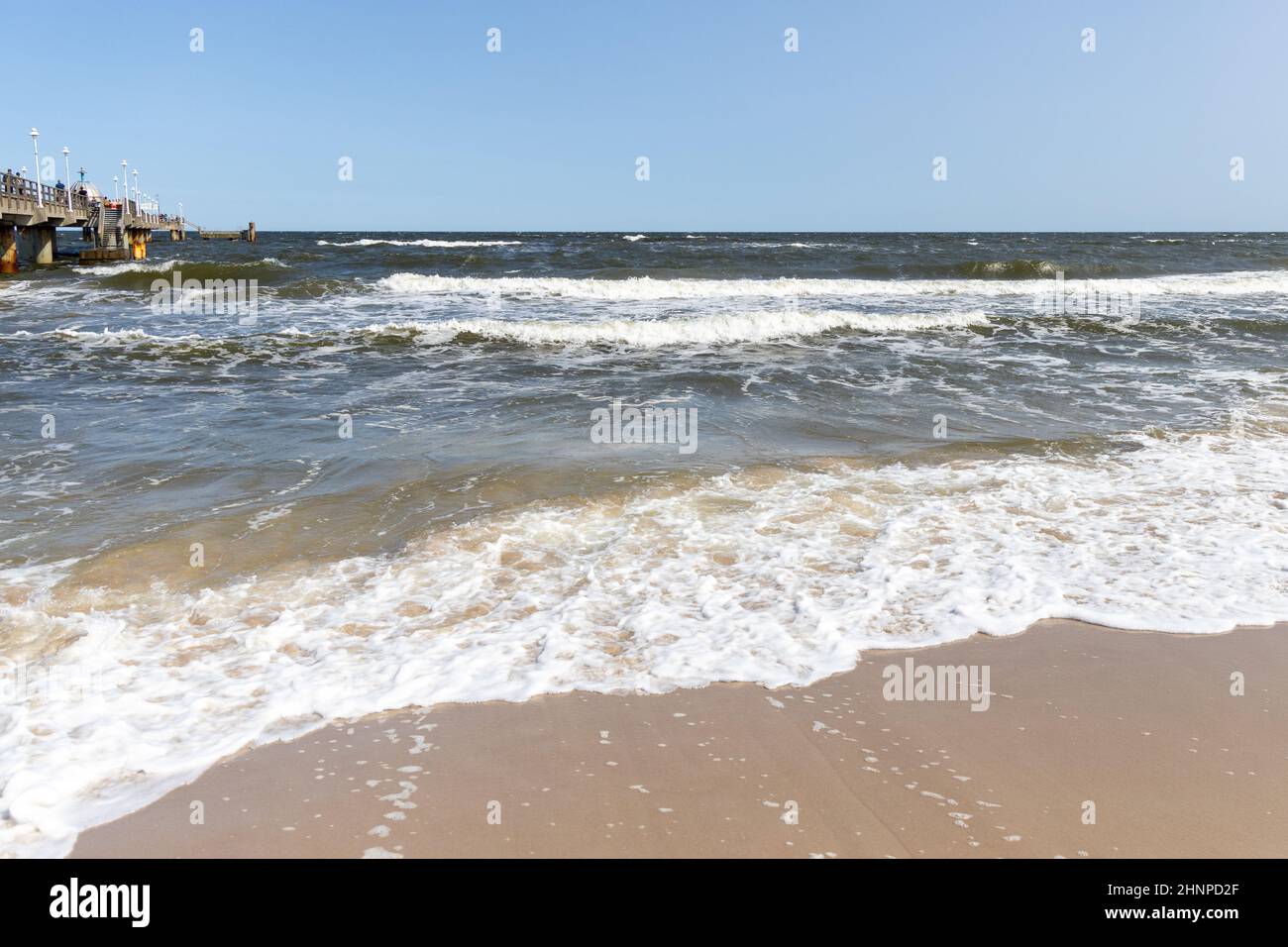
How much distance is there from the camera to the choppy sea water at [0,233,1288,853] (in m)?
3.94

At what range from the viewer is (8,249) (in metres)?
31.0

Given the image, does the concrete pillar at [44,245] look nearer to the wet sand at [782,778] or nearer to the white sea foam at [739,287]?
the white sea foam at [739,287]

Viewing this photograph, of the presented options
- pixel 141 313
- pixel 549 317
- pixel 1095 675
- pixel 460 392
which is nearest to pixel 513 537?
pixel 1095 675

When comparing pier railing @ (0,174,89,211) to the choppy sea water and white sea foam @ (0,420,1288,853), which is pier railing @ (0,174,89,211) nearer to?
the choppy sea water

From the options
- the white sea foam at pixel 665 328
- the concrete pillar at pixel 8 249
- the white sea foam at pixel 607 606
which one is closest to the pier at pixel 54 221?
the concrete pillar at pixel 8 249

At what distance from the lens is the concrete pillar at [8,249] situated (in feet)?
100

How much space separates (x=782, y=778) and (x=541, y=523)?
10.6ft

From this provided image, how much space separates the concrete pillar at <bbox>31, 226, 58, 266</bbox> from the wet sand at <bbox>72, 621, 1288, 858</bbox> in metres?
41.9

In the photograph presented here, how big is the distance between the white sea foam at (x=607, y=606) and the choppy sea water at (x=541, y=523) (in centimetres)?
2

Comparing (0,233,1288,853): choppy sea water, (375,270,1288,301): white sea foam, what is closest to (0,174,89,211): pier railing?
(375,270,1288,301): white sea foam

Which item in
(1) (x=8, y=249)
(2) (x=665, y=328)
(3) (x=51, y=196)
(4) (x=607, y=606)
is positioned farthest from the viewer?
(3) (x=51, y=196)

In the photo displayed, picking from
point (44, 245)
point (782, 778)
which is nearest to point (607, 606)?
point (782, 778)

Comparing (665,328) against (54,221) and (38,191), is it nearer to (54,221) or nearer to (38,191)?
(38,191)
